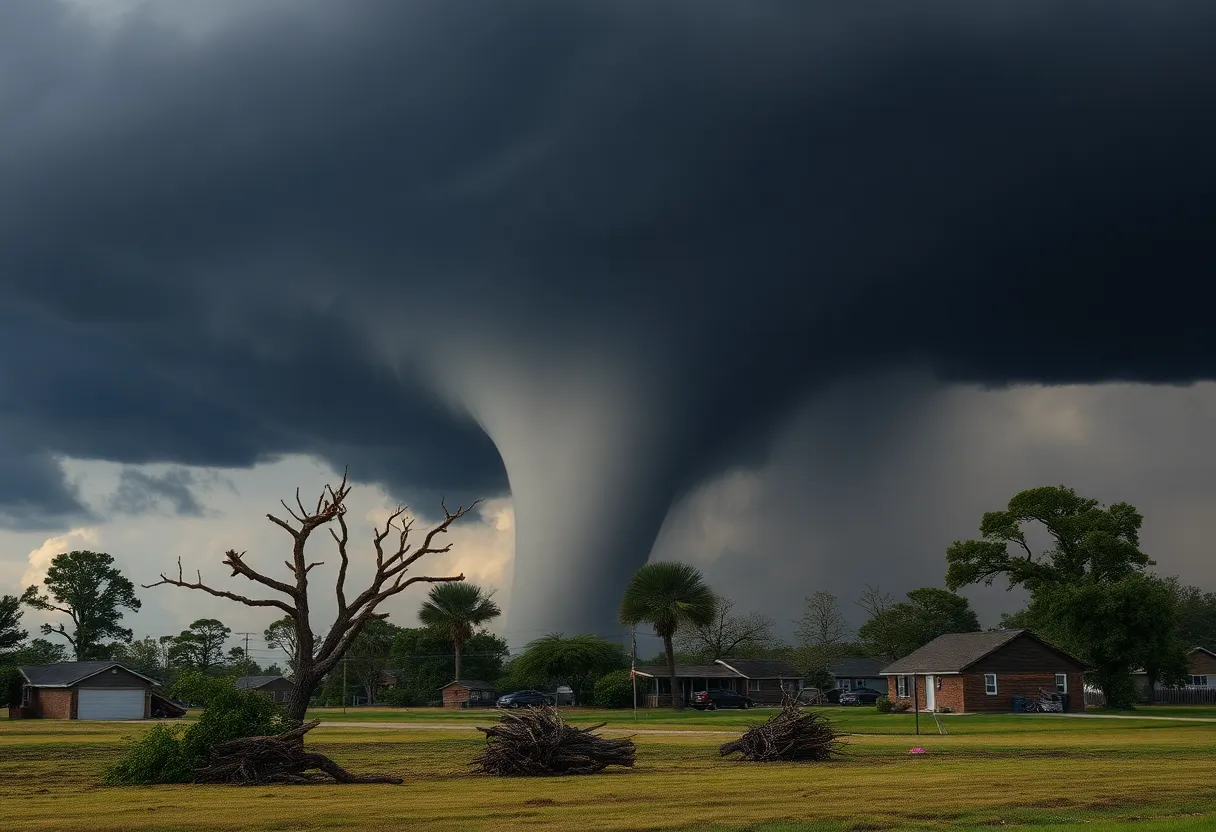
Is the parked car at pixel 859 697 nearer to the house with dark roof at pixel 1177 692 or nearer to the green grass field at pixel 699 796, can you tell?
the house with dark roof at pixel 1177 692

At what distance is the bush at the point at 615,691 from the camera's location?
106 m

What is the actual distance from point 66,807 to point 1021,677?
7126 cm

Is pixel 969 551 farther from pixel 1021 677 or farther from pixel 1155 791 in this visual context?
pixel 1155 791

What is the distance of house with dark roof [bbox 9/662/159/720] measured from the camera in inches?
3907

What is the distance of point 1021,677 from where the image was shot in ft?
263

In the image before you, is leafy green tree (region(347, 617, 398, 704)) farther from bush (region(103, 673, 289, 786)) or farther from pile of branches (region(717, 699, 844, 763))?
bush (region(103, 673, 289, 786))

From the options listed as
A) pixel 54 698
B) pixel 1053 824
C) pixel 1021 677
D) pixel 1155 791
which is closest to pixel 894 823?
pixel 1053 824

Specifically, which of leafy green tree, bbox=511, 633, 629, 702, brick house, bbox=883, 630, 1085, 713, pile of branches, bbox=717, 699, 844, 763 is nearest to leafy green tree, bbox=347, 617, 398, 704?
leafy green tree, bbox=511, 633, 629, 702

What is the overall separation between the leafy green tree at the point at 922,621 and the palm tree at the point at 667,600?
1592 inches

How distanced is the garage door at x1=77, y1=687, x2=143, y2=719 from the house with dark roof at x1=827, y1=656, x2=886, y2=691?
2809 inches

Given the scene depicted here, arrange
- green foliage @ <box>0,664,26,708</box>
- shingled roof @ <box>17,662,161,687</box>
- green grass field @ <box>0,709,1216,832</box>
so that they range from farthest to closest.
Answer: green foliage @ <box>0,664,26,708</box> → shingled roof @ <box>17,662,161,687</box> → green grass field @ <box>0,709,1216,832</box>

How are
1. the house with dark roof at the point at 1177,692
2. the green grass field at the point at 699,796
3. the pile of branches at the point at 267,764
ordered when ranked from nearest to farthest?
1. the green grass field at the point at 699,796
2. the pile of branches at the point at 267,764
3. the house with dark roof at the point at 1177,692

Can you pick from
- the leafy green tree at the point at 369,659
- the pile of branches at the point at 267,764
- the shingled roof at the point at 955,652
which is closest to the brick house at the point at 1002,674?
the shingled roof at the point at 955,652

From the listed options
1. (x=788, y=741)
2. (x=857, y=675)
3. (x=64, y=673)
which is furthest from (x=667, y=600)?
(x=788, y=741)
